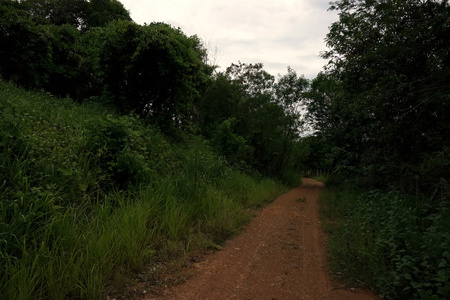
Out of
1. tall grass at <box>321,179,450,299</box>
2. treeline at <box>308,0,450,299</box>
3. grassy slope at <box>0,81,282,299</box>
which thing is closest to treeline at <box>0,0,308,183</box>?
grassy slope at <box>0,81,282,299</box>

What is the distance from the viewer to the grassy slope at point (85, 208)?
274 centimetres

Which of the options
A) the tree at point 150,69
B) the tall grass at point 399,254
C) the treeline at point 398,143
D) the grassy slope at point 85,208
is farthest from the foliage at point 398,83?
the tree at point 150,69

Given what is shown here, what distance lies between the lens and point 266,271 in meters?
3.87

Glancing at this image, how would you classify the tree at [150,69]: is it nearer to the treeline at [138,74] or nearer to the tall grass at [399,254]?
the treeline at [138,74]

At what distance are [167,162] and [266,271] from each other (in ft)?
13.4

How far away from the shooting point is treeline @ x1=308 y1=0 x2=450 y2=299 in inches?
122

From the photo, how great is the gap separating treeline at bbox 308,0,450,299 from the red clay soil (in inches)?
15.5

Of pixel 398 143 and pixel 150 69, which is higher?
pixel 150 69

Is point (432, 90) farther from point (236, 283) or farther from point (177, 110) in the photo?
point (177, 110)

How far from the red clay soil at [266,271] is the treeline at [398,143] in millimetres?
395

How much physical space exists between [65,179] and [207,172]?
4.35m

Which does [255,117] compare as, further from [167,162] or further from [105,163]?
[105,163]

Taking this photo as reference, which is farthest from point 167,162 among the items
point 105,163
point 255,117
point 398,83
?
point 255,117

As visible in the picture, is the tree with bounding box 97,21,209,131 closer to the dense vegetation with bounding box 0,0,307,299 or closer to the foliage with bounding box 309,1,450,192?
the dense vegetation with bounding box 0,0,307,299
